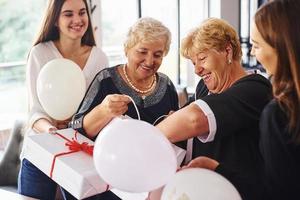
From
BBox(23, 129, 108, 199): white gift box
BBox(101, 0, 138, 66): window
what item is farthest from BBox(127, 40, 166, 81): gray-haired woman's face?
BBox(101, 0, 138, 66): window

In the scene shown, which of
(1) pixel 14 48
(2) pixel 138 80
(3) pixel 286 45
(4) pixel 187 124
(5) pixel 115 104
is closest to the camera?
(3) pixel 286 45

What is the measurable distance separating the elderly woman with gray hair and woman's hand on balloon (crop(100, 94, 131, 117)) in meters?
0.10

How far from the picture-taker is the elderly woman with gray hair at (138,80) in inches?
59.5

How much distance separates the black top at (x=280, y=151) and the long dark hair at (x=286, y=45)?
2cm

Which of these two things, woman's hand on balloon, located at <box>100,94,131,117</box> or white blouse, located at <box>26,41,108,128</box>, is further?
white blouse, located at <box>26,41,108,128</box>

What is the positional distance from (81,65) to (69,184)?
0.80 m

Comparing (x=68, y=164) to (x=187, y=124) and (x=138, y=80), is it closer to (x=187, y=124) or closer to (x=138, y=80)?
(x=187, y=124)

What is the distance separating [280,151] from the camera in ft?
2.83

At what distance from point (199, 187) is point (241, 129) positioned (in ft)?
0.77

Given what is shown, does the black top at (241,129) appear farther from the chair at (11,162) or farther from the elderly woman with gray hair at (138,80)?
the chair at (11,162)

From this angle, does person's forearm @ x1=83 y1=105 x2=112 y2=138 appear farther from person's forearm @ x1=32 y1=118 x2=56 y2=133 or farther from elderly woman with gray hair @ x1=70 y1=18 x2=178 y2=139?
person's forearm @ x1=32 y1=118 x2=56 y2=133

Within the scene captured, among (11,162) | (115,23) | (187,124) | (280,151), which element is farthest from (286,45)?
(115,23)

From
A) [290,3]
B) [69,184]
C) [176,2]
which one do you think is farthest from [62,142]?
[176,2]

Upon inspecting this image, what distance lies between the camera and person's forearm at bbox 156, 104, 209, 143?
103 centimetres
